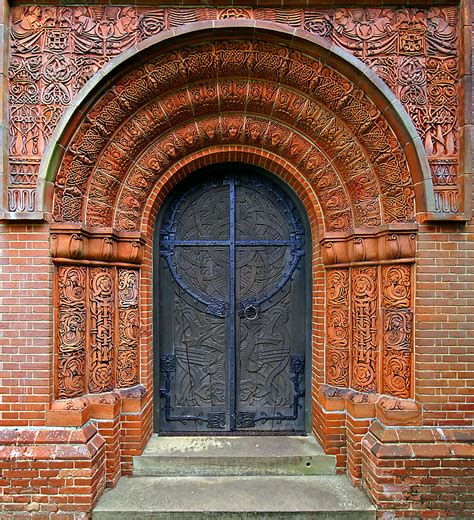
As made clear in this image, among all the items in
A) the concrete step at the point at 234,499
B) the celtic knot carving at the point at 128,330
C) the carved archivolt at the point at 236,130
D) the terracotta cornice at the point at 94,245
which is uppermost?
the carved archivolt at the point at 236,130

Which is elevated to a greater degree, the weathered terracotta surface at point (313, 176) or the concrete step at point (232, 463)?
the weathered terracotta surface at point (313, 176)

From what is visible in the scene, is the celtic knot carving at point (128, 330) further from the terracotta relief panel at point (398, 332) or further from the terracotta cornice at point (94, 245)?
the terracotta relief panel at point (398, 332)

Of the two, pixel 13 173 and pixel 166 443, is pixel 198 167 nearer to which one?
pixel 13 173

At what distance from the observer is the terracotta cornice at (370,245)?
3539mm

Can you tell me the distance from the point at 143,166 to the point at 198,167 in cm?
61

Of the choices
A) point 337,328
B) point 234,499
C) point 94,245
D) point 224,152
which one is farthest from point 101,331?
point 337,328

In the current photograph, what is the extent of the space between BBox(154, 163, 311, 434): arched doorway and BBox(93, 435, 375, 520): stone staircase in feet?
1.02

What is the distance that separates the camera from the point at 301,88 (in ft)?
12.3

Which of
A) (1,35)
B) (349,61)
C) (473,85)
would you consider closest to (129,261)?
(1,35)

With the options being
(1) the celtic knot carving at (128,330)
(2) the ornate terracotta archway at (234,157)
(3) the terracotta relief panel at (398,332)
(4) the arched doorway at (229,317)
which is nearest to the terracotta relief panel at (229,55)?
(2) the ornate terracotta archway at (234,157)

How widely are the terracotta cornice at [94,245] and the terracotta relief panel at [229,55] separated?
62cm

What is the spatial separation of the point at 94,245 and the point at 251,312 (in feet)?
5.91

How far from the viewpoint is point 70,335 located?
11.7 feet

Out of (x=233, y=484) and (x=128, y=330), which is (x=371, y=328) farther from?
(x=128, y=330)
